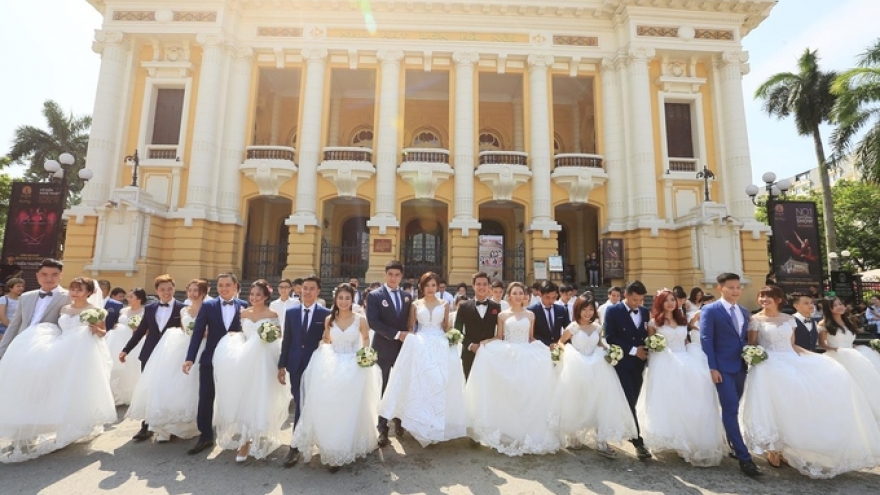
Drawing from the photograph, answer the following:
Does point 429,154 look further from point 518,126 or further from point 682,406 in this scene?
point 682,406

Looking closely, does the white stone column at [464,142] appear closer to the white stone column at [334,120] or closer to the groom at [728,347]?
the white stone column at [334,120]

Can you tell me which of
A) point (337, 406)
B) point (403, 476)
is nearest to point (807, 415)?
point (403, 476)

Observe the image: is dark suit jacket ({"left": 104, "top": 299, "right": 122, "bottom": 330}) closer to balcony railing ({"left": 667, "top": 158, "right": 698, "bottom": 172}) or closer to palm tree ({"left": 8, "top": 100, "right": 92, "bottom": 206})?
balcony railing ({"left": 667, "top": 158, "right": 698, "bottom": 172})

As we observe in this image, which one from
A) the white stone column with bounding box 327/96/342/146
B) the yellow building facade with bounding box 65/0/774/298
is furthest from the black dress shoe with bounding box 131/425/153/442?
the white stone column with bounding box 327/96/342/146

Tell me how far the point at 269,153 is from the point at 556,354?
16970 millimetres

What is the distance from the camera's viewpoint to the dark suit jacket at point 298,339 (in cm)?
483

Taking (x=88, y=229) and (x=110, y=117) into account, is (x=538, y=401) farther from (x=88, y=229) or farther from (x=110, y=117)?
(x=110, y=117)

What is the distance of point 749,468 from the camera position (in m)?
4.35

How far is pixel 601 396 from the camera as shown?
196 inches

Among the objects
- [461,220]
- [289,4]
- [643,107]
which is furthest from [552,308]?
[289,4]

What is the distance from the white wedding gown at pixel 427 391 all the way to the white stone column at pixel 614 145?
1509cm

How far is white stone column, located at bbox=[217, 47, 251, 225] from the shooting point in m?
18.1

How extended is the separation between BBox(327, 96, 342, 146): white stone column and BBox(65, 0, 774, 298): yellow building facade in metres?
2.56

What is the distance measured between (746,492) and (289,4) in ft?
71.7
